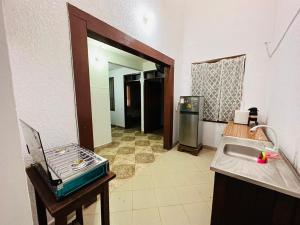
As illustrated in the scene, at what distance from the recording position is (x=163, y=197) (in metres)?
1.74

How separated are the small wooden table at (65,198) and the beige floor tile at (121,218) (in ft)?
1.70

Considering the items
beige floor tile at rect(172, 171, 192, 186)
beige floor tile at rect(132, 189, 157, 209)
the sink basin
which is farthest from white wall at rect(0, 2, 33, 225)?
beige floor tile at rect(172, 171, 192, 186)

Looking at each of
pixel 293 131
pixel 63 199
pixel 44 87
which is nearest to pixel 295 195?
pixel 293 131

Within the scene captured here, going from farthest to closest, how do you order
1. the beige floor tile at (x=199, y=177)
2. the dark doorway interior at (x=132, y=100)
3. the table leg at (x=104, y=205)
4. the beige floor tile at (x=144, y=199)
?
the dark doorway interior at (x=132, y=100), the beige floor tile at (x=199, y=177), the beige floor tile at (x=144, y=199), the table leg at (x=104, y=205)

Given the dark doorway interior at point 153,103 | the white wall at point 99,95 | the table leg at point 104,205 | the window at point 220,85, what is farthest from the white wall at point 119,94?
the table leg at point 104,205

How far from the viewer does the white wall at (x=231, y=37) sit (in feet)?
8.03

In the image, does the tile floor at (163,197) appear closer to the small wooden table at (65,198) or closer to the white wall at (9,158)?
the small wooden table at (65,198)

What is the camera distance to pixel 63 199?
750 mm

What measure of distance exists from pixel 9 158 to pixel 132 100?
483 cm

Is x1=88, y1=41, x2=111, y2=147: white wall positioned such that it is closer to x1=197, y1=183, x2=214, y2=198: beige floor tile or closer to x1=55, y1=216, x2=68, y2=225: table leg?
x1=197, y1=183, x2=214, y2=198: beige floor tile

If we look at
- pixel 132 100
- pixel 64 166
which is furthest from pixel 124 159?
pixel 132 100

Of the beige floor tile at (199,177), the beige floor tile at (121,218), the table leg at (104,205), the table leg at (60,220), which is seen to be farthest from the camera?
the beige floor tile at (199,177)

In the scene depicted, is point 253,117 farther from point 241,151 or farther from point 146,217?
point 146,217

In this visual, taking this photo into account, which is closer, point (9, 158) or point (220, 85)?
point (9, 158)
